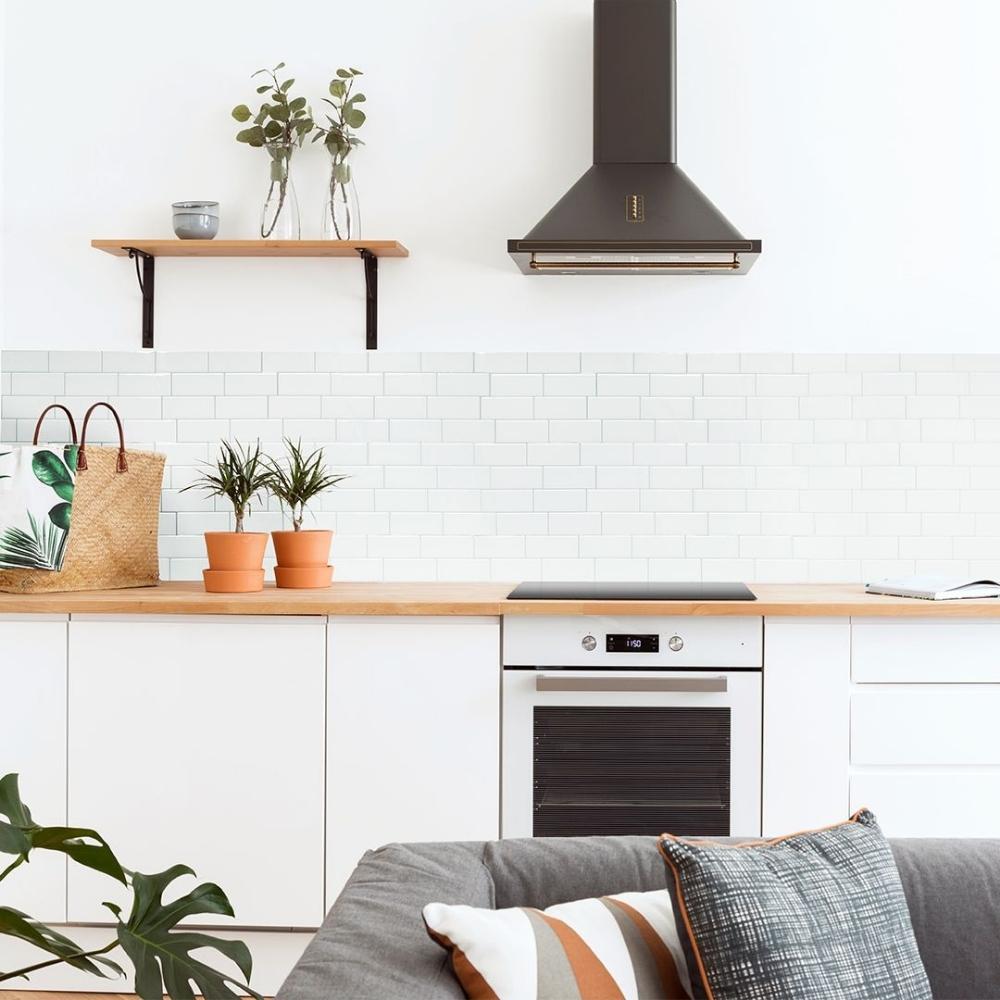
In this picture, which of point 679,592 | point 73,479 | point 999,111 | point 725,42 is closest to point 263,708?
point 73,479

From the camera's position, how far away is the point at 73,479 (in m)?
3.14

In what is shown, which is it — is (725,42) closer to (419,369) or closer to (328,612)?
(419,369)

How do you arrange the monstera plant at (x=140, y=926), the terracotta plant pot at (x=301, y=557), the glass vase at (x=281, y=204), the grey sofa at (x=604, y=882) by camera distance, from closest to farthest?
the monstera plant at (x=140, y=926) < the grey sofa at (x=604, y=882) < the terracotta plant pot at (x=301, y=557) < the glass vase at (x=281, y=204)

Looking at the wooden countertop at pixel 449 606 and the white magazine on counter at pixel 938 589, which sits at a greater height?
the white magazine on counter at pixel 938 589

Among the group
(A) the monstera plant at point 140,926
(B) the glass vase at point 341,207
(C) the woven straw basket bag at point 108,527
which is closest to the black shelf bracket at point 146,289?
(C) the woven straw basket bag at point 108,527

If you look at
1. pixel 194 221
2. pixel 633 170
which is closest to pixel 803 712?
pixel 633 170

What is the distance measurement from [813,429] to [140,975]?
9.01 feet

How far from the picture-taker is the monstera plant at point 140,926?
4.38 ft

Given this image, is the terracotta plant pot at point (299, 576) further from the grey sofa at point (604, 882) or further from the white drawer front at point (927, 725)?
the grey sofa at point (604, 882)

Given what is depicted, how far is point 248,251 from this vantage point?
360cm

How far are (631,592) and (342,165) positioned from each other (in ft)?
5.18

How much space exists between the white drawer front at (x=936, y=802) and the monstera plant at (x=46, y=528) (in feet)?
7.02

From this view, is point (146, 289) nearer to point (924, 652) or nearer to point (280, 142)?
point (280, 142)

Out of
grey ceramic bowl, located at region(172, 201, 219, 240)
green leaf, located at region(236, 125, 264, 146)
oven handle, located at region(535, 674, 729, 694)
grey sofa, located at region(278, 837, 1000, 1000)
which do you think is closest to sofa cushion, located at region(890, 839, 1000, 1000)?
grey sofa, located at region(278, 837, 1000, 1000)
